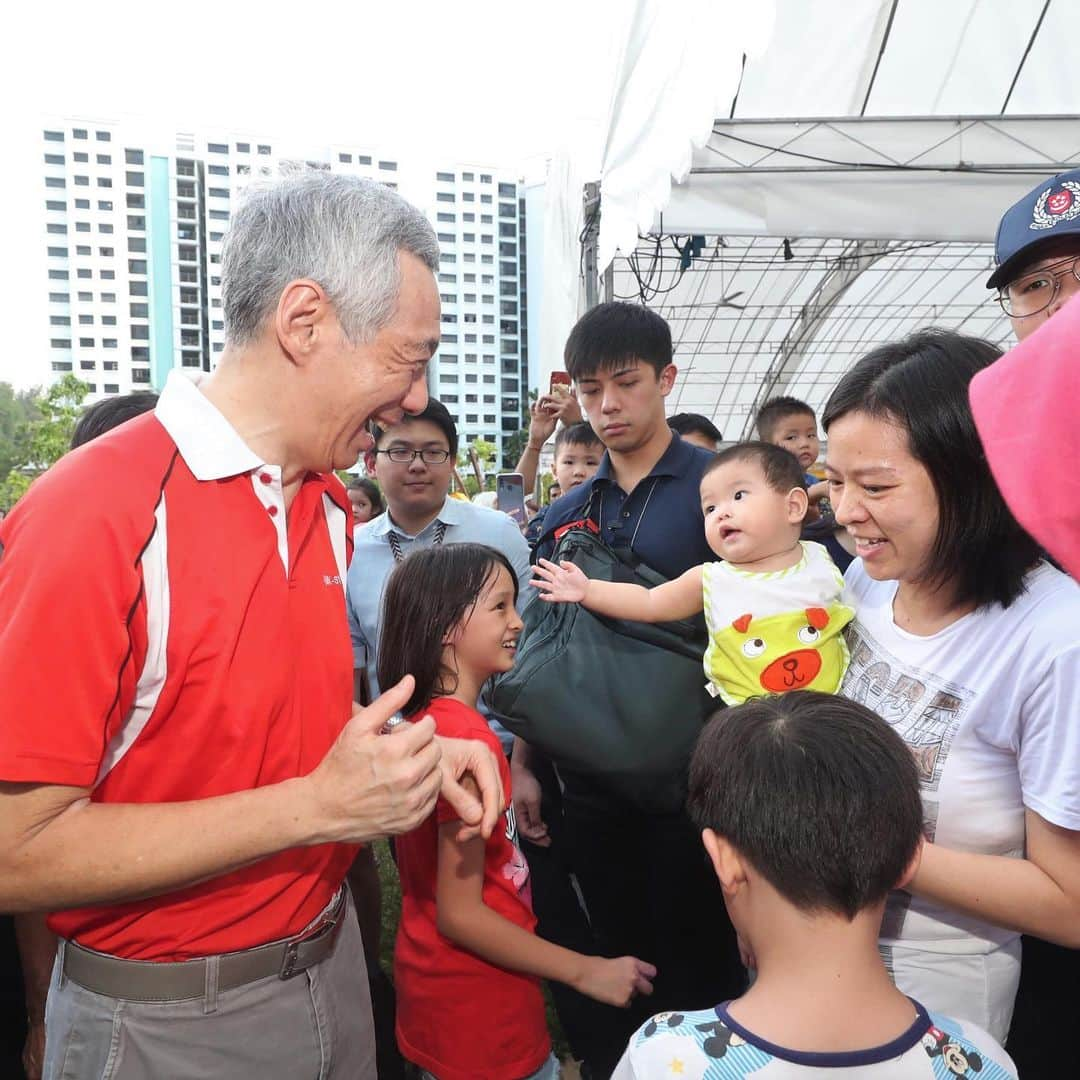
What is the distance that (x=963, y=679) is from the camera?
1.44 metres

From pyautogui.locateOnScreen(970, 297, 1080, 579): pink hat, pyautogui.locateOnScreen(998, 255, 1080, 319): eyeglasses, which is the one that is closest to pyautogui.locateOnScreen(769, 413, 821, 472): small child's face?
pyautogui.locateOnScreen(998, 255, 1080, 319): eyeglasses

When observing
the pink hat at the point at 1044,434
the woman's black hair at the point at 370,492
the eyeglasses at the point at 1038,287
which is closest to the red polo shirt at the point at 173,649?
the pink hat at the point at 1044,434

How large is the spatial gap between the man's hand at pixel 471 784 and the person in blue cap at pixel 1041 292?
118cm

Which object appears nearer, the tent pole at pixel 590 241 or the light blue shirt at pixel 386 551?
the light blue shirt at pixel 386 551

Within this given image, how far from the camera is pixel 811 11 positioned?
23.2 feet

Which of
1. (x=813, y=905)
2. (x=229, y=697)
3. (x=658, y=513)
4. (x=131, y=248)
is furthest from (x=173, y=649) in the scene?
(x=131, y=248)

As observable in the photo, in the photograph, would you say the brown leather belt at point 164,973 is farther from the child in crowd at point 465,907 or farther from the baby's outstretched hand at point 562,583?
the baby's outstretched hand at point 562,583

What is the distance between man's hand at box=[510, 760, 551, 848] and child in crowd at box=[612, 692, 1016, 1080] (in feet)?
4.74

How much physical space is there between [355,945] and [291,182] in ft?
4.69

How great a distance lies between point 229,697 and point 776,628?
3.79 feet

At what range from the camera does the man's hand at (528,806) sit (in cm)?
271

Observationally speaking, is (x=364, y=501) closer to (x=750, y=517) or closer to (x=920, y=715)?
(x=750, y=517)

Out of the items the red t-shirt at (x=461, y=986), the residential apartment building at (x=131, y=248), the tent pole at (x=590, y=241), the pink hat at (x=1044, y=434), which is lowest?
the red t-shirt at (x=461, y=986)

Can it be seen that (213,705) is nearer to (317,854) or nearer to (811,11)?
(317,854)
